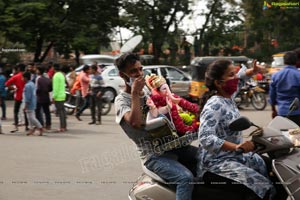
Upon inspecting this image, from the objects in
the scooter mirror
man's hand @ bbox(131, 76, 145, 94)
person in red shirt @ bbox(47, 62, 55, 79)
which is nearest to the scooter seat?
man's hand @ bbox(131, 76, 145, 94)

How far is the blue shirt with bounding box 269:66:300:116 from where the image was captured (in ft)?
22.7

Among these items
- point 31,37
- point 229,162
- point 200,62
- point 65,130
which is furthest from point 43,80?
point 31,37

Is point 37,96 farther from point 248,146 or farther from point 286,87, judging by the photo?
point 248,146

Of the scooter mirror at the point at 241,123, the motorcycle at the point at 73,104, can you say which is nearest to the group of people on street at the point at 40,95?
the motorcycle at the point at 73,104

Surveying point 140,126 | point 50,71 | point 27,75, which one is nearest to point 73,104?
point 50,71

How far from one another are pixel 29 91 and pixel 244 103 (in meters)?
9.11

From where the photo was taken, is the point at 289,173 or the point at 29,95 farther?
the point at 29,95

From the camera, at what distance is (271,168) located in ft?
13.2

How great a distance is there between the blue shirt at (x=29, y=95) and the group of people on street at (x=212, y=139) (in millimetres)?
8403

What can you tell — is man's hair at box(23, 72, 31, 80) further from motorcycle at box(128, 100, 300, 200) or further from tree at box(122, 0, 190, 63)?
tree at box(122, 0, 190, 63)

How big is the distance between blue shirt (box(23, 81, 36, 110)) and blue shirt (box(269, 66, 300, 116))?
6776 millimetres

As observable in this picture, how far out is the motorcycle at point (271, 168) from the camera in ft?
12.1

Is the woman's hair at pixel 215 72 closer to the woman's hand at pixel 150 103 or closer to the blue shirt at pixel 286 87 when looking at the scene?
the woman's hand at pixel 150 103

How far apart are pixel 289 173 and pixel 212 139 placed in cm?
56
